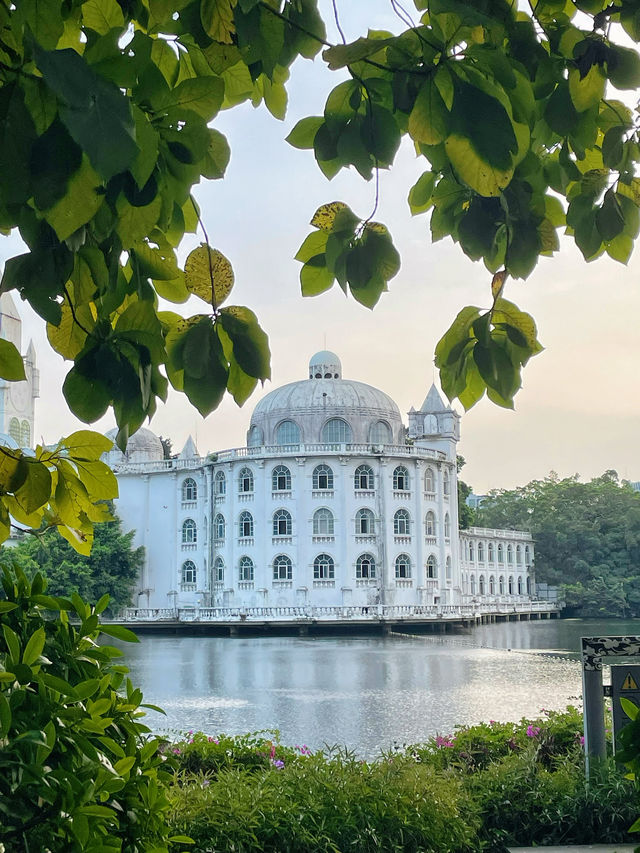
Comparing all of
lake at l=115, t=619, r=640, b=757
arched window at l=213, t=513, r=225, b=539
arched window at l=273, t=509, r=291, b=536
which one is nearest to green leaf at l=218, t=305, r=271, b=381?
lake at l=115, t=619, r=640, b=757

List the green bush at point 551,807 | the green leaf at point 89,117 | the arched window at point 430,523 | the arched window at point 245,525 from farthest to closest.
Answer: the arched window at point 430,523 → the arched window at point 245,525 → the green bush at point 551,807 → the green leaf at point 89,117

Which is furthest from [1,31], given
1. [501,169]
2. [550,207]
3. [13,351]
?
[550,207]

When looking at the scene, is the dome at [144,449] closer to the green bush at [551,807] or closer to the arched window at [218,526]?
the arched window at [218,526]

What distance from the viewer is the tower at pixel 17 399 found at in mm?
66206

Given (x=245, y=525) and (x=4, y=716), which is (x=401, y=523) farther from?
(x=4, y=716)

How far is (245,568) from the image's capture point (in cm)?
4091

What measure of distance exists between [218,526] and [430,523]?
31.1 feet

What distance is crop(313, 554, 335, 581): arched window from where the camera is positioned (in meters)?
39.8

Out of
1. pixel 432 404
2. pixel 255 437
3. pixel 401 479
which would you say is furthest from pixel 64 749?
pixel 432 404

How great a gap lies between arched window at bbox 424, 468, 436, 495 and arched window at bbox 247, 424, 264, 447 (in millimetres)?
7603

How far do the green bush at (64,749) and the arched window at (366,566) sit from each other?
38.1 meters

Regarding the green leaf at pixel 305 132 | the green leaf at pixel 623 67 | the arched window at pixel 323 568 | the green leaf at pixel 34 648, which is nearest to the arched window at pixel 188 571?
the arched window at pixel 323 568

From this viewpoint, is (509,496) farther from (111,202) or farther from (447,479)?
(111,202)

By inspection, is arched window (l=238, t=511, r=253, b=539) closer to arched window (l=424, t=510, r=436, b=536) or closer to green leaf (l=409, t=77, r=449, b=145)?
arched window (l=424, t=510, r=436, b=536)
